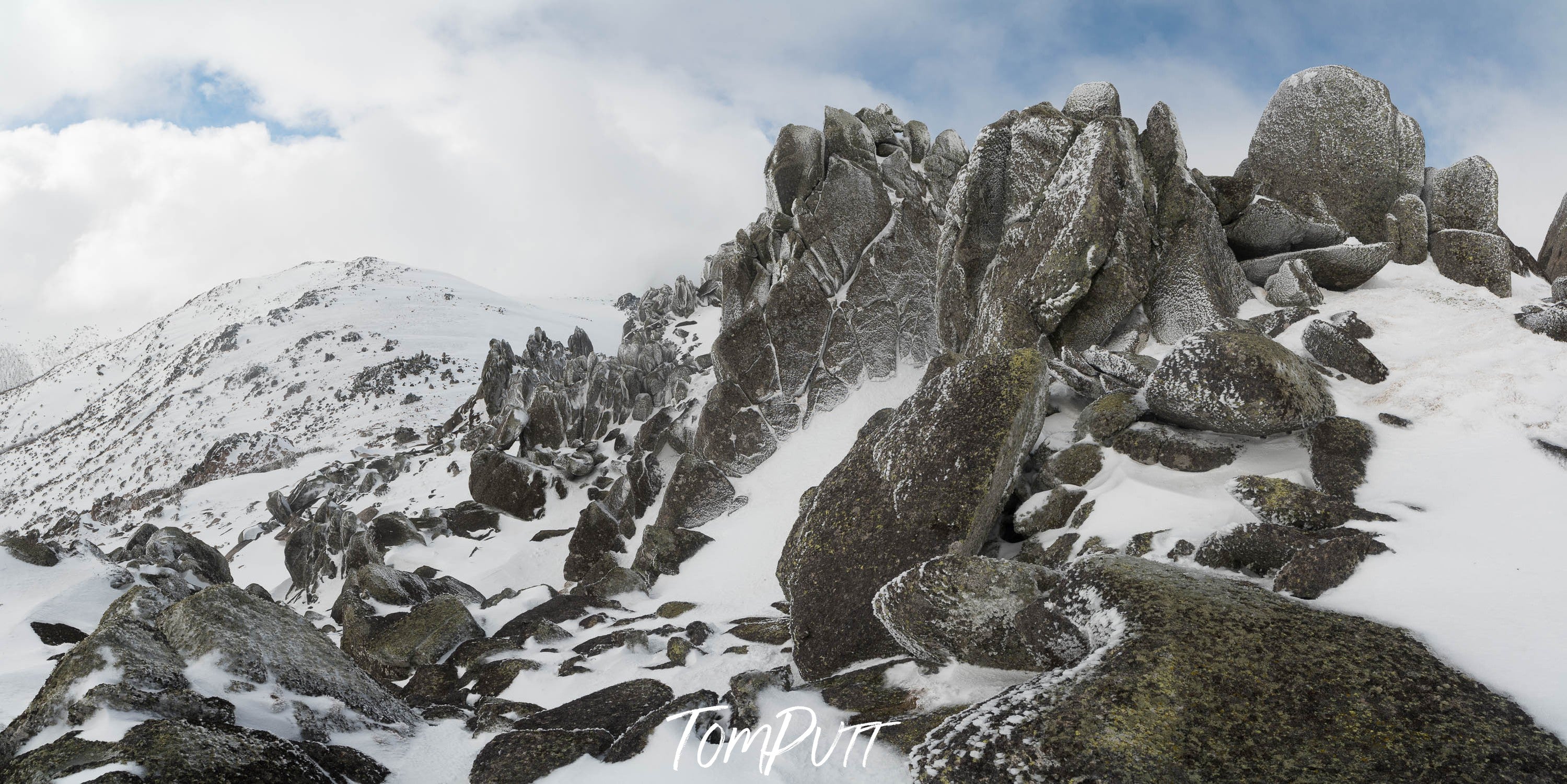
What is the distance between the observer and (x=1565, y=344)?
10.9 meters

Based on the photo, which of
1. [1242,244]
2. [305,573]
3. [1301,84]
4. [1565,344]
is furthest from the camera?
[305,573]

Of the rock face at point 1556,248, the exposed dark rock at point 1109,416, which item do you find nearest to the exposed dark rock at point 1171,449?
the exposed dark rock at point 1109,416

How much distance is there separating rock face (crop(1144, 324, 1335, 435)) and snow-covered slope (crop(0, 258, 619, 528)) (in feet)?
183

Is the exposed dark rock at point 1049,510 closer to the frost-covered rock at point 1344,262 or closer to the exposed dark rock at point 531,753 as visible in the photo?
the exposed dark rock at point 531,753

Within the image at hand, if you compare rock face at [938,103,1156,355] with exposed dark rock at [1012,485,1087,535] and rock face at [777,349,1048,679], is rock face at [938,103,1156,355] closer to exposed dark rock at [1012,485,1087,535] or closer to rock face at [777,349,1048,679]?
rock face at [777,349,1048,679]

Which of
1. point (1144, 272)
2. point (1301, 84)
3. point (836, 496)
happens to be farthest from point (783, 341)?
point (1301, 84)

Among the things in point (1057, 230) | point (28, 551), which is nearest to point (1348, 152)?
point (1057, 230)

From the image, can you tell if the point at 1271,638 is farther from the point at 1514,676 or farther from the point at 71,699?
the point at 71,699

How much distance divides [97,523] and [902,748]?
6438 cm

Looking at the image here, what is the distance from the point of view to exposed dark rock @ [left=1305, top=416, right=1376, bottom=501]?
8945 mm

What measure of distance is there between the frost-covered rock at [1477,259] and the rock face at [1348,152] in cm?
135

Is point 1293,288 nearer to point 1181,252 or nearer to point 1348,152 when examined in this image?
point 1181,252

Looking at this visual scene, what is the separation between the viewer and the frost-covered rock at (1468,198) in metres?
18.2

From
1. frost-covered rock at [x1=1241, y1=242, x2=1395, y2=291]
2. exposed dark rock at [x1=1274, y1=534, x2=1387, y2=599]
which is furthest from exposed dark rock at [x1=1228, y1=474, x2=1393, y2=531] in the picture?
frost-covered rock at [x1=1241, y1=242, x2=1395, y2=291]
